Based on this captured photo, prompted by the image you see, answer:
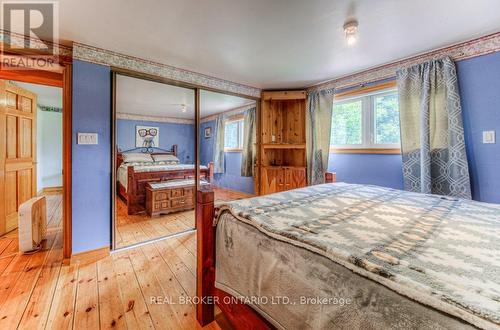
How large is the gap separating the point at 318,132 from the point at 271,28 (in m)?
1.82

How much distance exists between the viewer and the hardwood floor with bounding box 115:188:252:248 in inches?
103

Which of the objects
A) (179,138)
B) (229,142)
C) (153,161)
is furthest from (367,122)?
(153,161)

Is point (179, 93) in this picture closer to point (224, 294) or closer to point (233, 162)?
point (233, 162)

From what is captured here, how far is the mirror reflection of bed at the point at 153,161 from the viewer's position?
8.73 feet

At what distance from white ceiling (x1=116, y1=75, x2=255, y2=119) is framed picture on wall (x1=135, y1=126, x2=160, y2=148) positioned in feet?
0.72

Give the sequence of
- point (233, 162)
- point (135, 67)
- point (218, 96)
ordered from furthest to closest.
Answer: point (233, 162) → point (218, 96) → point (135, 67)

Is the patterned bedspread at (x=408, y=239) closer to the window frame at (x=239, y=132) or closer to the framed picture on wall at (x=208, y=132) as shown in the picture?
the framed picture on wall at (x=208, y=132)

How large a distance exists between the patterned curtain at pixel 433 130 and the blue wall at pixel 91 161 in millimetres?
3365

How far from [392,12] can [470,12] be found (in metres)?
0.64

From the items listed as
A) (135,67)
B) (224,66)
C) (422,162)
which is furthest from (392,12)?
(135,67)

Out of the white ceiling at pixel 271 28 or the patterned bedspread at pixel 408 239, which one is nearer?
the patterned bedspread at pixel 408 239

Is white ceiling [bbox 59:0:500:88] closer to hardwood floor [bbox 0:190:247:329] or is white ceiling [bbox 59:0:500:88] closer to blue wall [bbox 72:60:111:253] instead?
blue wall [bbox 72:60:111:253]

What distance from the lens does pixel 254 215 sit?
109 centimetres

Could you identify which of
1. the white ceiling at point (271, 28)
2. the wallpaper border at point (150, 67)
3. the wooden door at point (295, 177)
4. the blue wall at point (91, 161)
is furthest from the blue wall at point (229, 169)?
the blue wall at point (91, 161)
